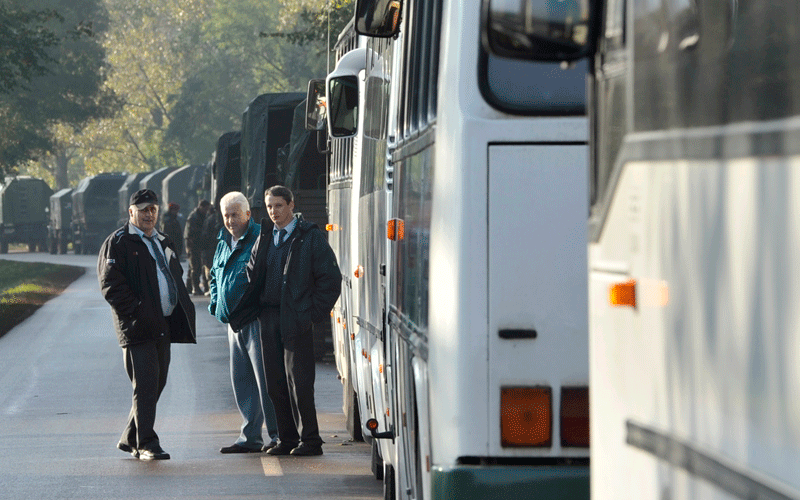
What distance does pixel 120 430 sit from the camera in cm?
1175

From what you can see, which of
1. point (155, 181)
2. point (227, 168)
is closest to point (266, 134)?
point (227, 168)

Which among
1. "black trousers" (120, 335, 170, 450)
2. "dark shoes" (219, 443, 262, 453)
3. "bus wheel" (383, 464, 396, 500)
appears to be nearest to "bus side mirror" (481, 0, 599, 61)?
"bus wheel" (383, 464, 396, 500)

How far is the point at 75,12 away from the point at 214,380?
50317 millimetres

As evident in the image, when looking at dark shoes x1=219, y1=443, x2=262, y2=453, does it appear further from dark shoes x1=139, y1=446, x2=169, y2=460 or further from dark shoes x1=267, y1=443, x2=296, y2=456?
dark shoes x1=139, y1=446, x2=169, y2=460

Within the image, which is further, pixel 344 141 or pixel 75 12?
pixel 75 12

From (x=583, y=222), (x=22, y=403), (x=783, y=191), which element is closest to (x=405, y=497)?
(x=583, y=222)

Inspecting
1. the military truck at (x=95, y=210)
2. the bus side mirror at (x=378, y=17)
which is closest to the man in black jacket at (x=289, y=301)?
the bus side mirror at (x=378, y=17)

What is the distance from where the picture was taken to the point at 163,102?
312ft

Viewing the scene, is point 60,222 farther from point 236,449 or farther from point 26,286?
point 236,449

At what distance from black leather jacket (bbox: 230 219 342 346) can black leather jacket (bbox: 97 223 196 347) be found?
0.46m

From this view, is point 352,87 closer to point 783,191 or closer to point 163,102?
point 783,191

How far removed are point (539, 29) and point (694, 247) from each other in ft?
2.13

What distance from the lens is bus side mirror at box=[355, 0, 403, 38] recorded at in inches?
257

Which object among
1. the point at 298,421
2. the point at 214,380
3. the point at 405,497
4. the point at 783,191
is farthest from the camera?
the point at 214,380
